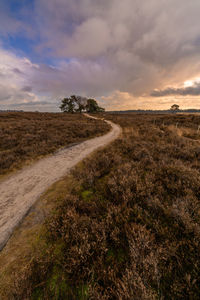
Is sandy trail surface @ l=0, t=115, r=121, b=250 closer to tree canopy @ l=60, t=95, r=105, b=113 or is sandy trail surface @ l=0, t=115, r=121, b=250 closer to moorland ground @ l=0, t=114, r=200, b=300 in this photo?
moorland ground @ l=0, t=114, r=200, b=300

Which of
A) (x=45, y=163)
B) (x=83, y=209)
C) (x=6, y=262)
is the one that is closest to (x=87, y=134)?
(x=45, y=163)

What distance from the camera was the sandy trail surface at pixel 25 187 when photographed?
3.51 meters

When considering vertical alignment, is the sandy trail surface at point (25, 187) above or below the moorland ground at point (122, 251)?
below

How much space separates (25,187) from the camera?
16.9ft

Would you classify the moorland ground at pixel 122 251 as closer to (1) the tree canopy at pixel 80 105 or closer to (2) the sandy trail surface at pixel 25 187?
(2) the sandy trail surface at pixel 25 187

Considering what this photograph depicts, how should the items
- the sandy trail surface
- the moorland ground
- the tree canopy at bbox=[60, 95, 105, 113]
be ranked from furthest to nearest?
the tree canopy at bbox=[60, 95, 105, 113] < the sandy trail surface < the moorland ground

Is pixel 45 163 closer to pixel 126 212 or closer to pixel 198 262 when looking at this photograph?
pixel 126 212

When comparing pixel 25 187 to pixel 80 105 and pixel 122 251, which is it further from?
pixel 80 105

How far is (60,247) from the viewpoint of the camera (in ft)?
8.38

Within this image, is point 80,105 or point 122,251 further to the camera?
point 80,105

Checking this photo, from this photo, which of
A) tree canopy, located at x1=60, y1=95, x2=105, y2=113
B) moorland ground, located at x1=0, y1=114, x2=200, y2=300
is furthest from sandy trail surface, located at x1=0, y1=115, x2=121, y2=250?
tree canopy, located at x1=60, y1=95, x2=105, y2=113

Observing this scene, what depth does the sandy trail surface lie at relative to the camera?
3.51m

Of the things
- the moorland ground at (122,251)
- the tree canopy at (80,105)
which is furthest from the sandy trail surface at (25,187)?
the tree canopy at (80,105)

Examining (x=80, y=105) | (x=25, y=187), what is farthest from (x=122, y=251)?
(x=80, y=105)
